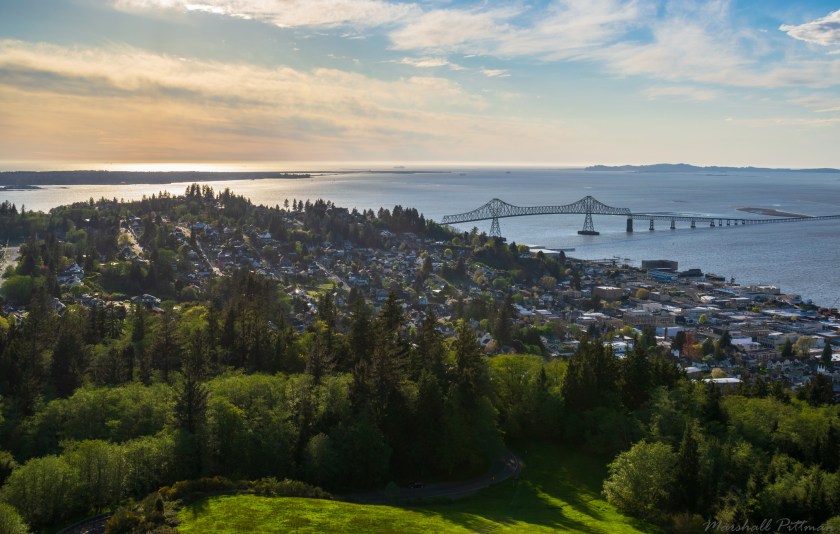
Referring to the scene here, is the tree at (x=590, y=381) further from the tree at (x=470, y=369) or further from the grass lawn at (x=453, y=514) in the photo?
the grass lawn at (x=453, y=514)

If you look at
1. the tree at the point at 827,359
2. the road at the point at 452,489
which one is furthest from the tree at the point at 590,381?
the tree at the point at 827,359

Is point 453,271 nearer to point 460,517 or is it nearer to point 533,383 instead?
point 533,383

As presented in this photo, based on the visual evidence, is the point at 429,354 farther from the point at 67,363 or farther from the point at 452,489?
the point at 67,363

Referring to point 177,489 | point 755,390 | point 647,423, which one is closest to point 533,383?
point 647,423

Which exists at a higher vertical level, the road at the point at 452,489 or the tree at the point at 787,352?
the road at the point at 452,489

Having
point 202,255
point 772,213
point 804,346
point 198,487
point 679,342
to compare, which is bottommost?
point 804,346

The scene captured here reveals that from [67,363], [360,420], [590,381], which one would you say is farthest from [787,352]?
[67,363]
